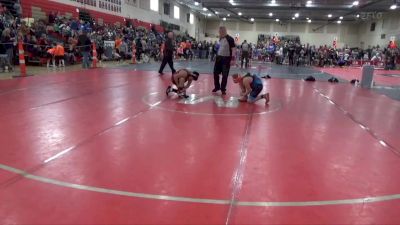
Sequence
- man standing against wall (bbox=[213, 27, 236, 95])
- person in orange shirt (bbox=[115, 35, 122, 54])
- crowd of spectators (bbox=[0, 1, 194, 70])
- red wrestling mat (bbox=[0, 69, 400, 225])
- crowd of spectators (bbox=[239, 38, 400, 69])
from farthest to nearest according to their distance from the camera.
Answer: crowd of spectators (bbox=[239, 38, 400, 69]) < person in orange shirt (bbox=[115, 35, 122, 54]) < crowd of spectators (bbox=[0, 1, 194, 70]) < man standing against wall (bbox=[213, 27, 236, 95]) < red wrestling mat (bbox=[0, 69, 400, 225])

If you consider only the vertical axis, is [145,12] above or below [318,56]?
above

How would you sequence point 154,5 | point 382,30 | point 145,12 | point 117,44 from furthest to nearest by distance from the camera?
point 382,30 < point 154,5 < point 145,12 < point 117,44

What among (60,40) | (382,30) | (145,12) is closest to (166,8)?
(145,12)

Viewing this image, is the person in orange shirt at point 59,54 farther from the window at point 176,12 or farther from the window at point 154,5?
the window at point 176,12

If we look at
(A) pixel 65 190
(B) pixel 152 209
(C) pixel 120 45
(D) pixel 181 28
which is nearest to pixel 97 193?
(A) pixel 65 190

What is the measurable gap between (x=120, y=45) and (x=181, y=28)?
22.8 m

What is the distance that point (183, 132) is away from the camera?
5.27 metres

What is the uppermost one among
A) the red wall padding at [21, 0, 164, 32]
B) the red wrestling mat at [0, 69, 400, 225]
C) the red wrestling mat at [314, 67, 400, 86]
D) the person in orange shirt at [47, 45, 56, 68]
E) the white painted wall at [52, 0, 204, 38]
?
the white painted wall at [52, 0, 204, 38]

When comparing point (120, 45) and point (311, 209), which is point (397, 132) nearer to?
point (311, 209)

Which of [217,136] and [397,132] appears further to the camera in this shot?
[397,132]

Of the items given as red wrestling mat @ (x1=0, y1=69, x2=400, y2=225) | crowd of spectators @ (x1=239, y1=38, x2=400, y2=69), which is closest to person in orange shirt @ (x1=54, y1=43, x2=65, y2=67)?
red wrestling mat @ (x1=0, y1=69, x2=400, y2=225)

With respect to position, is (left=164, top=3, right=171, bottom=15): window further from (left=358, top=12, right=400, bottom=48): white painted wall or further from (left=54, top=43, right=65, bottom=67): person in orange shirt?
(left=358, top=12, right=400, bottom=48): white painted wall

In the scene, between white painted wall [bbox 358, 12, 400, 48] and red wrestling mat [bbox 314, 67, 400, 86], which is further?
white painted wall [bbox 358, 12, 400, 48]

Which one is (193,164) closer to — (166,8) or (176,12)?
(166,8)
